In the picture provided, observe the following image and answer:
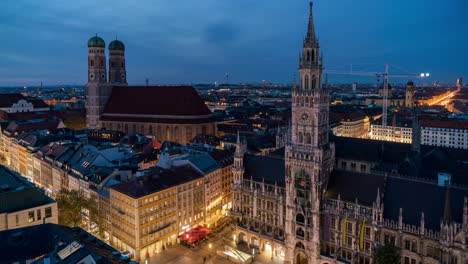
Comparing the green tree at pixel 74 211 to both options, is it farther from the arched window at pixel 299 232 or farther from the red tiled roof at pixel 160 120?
the red tiled roof at pixel 160 120

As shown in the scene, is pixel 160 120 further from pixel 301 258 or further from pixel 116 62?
pixel 301 258

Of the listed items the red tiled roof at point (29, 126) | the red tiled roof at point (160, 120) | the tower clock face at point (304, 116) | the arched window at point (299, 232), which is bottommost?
the arched window at point (299, 232)

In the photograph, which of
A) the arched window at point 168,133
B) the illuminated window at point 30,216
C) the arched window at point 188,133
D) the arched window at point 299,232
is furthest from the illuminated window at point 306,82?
the arched window at point 168,133

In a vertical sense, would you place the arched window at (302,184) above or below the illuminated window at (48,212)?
above

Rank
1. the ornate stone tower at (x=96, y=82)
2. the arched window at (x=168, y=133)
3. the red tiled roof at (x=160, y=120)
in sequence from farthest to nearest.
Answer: the ornate stone tower at (x=96, y=82) < the arched window at (x=168, y=133) < the red tiled roof at (x=160, y=120)

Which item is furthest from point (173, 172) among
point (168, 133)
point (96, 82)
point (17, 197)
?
point (96, 82)

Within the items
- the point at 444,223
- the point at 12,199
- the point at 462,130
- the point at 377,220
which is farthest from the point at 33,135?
the point at 462,130

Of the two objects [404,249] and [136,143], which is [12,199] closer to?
[404,249]
